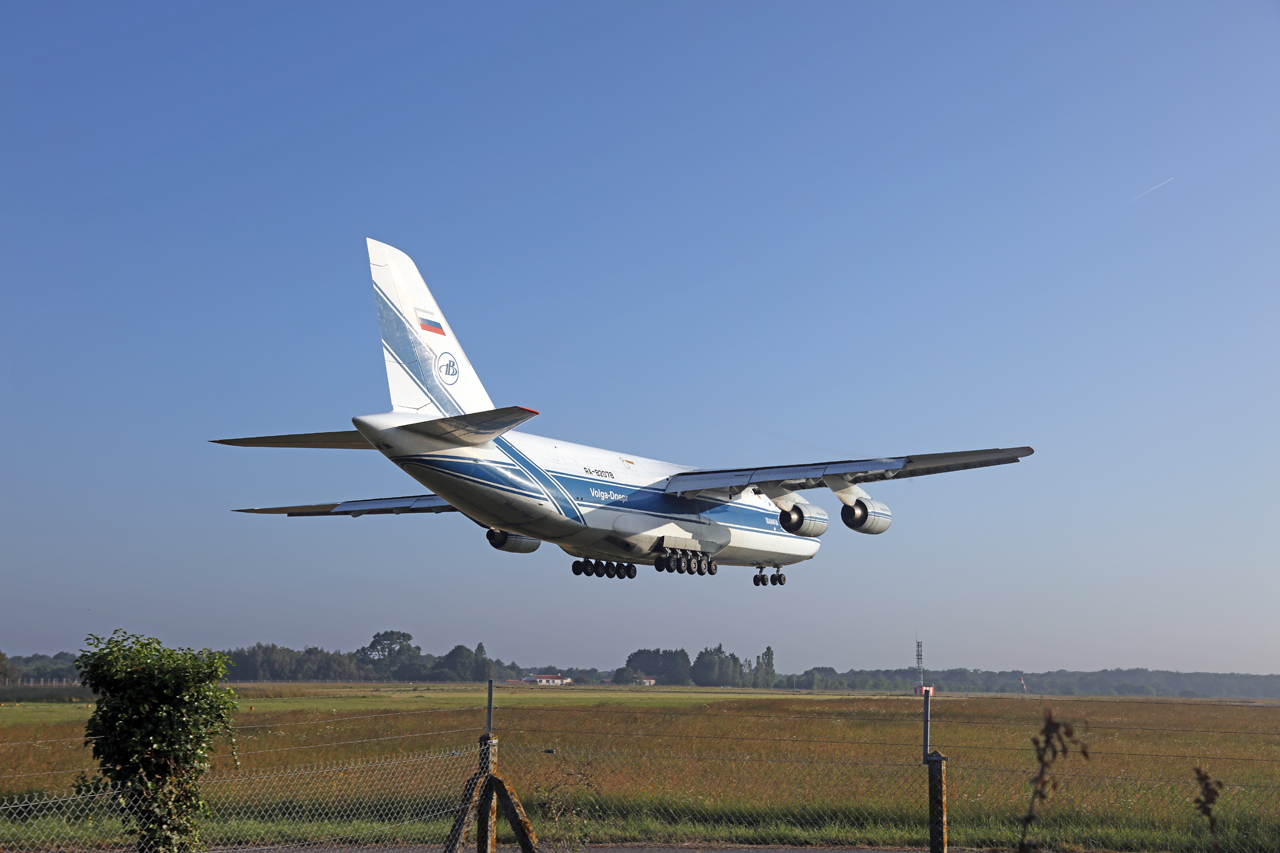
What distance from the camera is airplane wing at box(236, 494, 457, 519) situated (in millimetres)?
26344

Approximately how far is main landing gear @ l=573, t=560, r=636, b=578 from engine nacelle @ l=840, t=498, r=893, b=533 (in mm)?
5670

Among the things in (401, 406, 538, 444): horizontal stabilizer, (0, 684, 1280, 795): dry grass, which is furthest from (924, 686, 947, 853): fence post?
(401, 406, 538, 444): horizontal stabilizer

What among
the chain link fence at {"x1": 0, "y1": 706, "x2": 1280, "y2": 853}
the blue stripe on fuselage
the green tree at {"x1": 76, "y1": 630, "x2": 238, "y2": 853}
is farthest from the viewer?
the blue stripe on fuselage

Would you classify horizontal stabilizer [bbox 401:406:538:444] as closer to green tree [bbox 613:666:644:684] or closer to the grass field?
the grass field

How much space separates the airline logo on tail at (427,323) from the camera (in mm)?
20062

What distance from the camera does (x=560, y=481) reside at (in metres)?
21.5

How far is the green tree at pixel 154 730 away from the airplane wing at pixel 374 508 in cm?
1880

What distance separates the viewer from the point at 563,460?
862 inches

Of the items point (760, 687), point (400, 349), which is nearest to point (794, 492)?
point (400, 349)

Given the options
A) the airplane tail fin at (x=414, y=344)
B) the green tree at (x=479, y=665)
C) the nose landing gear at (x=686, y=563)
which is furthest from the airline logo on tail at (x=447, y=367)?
the green tree at (x=479, y=665)

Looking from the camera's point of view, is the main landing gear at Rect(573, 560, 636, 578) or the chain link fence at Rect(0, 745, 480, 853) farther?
the main landing gear at Rect(573, 560, 636, 578)

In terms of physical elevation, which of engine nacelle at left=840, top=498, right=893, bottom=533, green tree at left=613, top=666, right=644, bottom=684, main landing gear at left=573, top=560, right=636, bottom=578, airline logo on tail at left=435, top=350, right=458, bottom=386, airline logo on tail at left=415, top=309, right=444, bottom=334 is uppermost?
airline logo on tail at left=415, top=309, right=444, bottom=334

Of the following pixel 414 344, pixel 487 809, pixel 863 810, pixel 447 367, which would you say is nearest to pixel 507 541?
pixel 447 367

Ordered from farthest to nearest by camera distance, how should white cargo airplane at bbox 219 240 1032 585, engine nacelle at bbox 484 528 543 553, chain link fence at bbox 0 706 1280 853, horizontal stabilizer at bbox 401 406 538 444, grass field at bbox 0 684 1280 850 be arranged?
1. engine nacelle at bbox 484 528 543 553
2. white cargo airplane at bbox 219 240 1032 585
3. horizontal stabilizer at bbox 401 406 538 444
4. grass field at bbox 0 684 1280 850
5. chain link fence at bbox 0 706 1280 853
